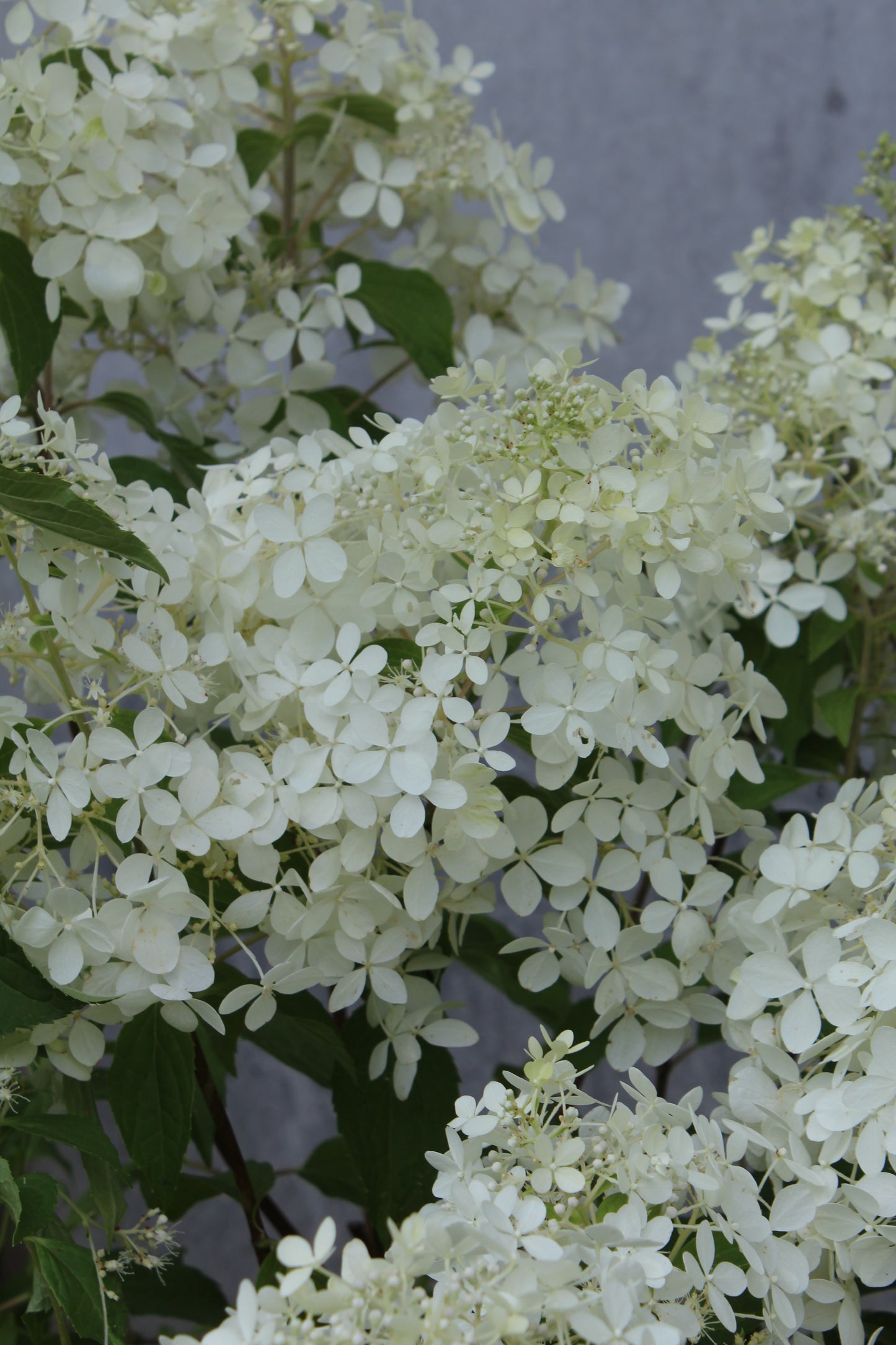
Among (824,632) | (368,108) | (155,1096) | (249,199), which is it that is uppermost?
(368,108)

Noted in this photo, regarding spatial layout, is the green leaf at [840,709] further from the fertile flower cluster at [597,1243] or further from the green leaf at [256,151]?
the green leaf at [256,151]

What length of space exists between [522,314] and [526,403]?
40 cm

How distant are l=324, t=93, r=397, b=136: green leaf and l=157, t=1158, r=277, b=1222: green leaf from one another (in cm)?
75

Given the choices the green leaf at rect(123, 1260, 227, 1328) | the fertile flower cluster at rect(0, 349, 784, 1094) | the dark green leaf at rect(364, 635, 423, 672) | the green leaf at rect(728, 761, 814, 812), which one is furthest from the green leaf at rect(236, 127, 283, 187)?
the green leaf at rect(123, 1260, 227, 1328)

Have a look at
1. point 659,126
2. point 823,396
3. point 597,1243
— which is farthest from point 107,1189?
point 659,126

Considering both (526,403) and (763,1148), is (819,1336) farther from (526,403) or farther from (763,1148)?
(526,403)

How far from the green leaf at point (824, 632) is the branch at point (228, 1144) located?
474mm

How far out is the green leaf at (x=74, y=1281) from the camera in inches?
19.8

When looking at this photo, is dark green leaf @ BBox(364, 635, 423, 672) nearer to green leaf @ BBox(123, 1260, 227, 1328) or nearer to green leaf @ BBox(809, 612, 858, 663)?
green leaf @ BBox(809, 612, 858, 663)

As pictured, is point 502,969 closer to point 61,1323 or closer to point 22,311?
point 61,1323

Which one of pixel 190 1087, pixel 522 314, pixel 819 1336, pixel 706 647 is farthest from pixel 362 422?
pixel 819 1336

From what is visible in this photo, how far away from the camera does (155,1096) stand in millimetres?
585

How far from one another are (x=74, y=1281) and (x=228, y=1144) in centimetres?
15

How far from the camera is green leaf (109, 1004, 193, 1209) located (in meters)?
0.58
